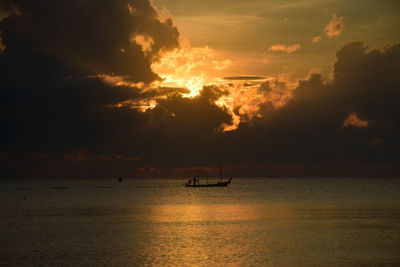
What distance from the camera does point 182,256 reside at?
1837 inches

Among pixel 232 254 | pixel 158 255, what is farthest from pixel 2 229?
pixel 232 254

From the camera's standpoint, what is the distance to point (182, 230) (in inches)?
2662

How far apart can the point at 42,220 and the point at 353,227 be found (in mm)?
49539

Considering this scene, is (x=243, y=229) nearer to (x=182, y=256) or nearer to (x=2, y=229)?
(x=182, y=256)

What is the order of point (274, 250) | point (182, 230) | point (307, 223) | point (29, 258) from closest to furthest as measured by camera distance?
point (29, 258)
point (274, 250)
point (182, 230)
point (307, 223)

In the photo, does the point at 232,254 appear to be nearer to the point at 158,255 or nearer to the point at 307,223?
the point at 158,255

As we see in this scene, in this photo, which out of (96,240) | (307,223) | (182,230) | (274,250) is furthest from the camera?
(307,223)

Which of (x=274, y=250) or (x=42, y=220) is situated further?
(x=42, y=220)

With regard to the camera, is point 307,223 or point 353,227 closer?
point 353,227

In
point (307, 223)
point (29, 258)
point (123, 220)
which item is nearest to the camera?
point (29, 258)

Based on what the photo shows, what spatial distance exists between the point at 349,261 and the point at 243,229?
25.4 m

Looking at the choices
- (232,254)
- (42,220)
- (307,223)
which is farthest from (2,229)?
(307,223)

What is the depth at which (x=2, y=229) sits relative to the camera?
7081 centimetres

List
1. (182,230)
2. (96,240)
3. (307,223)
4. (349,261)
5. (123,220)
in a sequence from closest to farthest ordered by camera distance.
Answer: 1. (349,261)
2. (96,240)
3. (182,230)
4. (307,223)
5. (123,220)
